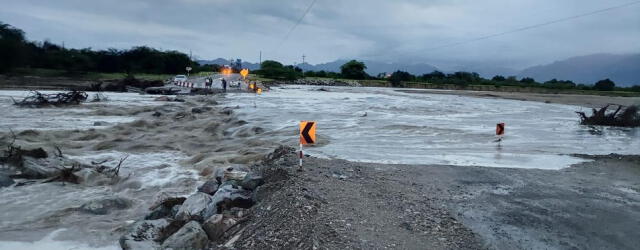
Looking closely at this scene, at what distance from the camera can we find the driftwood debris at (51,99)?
26766 mm

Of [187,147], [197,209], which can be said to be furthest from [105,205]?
[187,147]

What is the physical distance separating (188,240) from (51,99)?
29445 mm

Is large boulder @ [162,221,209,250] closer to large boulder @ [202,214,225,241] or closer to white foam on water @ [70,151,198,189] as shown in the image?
large boulder @ [202,214,225,241]

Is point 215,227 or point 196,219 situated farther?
point 196,219

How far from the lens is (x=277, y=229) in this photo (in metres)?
5.28

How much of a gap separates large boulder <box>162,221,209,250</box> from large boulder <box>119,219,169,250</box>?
0.21m

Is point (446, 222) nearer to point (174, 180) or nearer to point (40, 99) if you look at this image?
point (174, 180)

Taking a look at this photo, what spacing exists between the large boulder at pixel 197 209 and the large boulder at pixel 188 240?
0.81 meters

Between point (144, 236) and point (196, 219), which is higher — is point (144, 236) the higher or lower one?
the lower one

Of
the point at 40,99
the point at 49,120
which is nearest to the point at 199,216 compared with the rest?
the point at 49,120

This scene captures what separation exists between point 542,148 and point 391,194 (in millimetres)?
9013

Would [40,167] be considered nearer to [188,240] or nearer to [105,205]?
[105,205]

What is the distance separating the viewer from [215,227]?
19.3 ft

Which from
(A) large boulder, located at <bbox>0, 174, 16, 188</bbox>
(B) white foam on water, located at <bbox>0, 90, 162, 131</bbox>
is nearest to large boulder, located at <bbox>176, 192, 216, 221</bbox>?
(A) large boulder, located at <bbox>0, 174, 16, 188</bbox>
